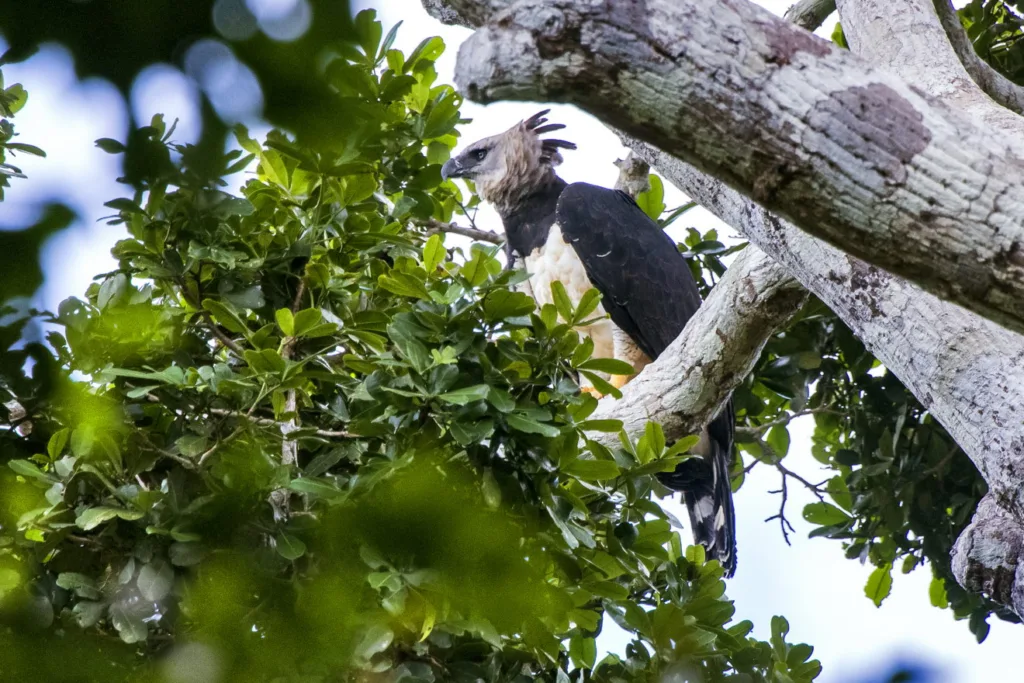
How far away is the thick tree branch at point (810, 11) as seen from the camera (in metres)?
2.74

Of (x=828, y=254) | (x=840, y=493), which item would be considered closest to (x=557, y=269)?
(x=840, y=493)

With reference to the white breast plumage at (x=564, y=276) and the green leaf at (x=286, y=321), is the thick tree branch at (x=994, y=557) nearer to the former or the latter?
the green leaf at (x=286, y=321)

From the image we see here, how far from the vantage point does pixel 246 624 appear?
26.2 inches

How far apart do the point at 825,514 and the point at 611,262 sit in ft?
3.72

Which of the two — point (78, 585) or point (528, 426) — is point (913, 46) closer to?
point (528, 426)

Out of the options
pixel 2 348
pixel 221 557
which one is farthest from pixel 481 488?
pixel 2 348

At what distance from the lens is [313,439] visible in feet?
5.25

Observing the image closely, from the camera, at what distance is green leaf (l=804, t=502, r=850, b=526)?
333 cm

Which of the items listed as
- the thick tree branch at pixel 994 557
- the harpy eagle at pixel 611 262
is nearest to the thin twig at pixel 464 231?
the harpy eagle at pixel 611 262

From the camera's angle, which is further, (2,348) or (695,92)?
(695,92)

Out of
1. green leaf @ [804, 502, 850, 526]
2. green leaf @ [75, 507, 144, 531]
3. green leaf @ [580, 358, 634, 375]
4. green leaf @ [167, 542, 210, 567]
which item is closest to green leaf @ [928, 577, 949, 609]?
green leaf @ [804, 502, 850, 526]

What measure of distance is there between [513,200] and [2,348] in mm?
3658

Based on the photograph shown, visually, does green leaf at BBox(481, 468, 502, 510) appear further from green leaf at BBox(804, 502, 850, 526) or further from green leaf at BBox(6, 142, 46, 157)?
green leaf at BBox(804, 502, 850, 526)

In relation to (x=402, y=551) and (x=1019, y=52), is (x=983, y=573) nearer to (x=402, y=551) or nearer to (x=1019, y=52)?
(x=402, y=551)
